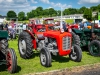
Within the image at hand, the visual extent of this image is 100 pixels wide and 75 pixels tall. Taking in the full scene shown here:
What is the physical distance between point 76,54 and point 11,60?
3.20m

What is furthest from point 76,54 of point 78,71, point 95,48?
point 95,48

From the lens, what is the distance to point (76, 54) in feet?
28.5

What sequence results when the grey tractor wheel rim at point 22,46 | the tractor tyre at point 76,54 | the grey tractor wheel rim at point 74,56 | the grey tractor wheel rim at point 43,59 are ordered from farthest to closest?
the grey tractor wheel rim at point 22,46 < the grey tractor wheel rim at point 74,56 < the tractor tyre at point 76,54 < the grey tractor wheel rim at point 43,59

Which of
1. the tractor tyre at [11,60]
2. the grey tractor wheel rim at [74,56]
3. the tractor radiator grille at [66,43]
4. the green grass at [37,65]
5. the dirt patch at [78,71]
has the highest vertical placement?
the tractor radiator grille at [66,43]

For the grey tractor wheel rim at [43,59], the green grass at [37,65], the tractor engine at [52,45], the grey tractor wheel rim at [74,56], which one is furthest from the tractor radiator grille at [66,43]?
the grey tractor wheel rim at [43,59]

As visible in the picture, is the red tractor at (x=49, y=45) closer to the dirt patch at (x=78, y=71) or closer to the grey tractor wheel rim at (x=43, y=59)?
the grey tractor wheel rim at (x=43, y=59)

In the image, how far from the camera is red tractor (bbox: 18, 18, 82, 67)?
321 inches

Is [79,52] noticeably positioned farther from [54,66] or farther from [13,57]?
[13,57]

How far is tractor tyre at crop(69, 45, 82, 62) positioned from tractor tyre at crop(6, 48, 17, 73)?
3.03m

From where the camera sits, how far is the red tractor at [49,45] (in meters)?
8.16

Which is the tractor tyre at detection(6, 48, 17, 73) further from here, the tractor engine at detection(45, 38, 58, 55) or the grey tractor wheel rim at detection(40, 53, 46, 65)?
the tractor engine at detection(45, 38, 58, 55)

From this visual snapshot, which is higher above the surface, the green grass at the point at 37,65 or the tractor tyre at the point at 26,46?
the tractor tyre at the point at 26,46

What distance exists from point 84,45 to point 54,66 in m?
4.37

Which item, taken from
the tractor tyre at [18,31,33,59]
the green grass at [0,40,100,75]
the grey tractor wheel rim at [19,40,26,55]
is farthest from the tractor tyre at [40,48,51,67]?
the grey tractor wheel rim at [19,40,26,55]
